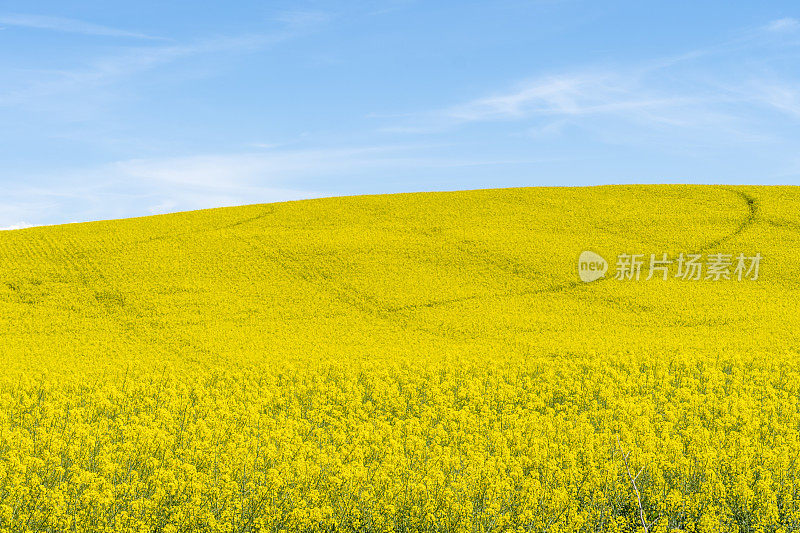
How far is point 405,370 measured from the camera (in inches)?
658

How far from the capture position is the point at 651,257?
3128cm

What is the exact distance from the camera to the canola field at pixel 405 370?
8.33 metres

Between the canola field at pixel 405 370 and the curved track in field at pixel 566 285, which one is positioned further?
the curved track in field at pixel 566 285

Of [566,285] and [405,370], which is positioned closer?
[405,370]

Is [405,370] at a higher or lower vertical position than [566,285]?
lower

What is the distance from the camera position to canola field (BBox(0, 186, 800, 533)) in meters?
8.33

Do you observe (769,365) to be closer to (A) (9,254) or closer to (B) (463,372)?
(B) (463,372)

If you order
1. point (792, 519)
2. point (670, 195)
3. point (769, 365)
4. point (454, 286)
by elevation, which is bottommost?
point (792, 519)

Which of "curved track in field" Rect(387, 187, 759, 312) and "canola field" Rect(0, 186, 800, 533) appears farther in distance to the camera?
"curved track in field" Rect(387, 187, 759, 312)

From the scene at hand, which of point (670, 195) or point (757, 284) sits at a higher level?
point (670, 195)

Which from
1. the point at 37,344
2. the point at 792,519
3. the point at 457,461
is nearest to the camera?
the point at 792,519

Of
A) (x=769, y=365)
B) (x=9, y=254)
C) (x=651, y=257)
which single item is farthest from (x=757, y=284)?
(x=9, y=254)

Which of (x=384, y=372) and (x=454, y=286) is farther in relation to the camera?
(x=454, y=286)

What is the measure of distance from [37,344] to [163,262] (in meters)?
9.41
